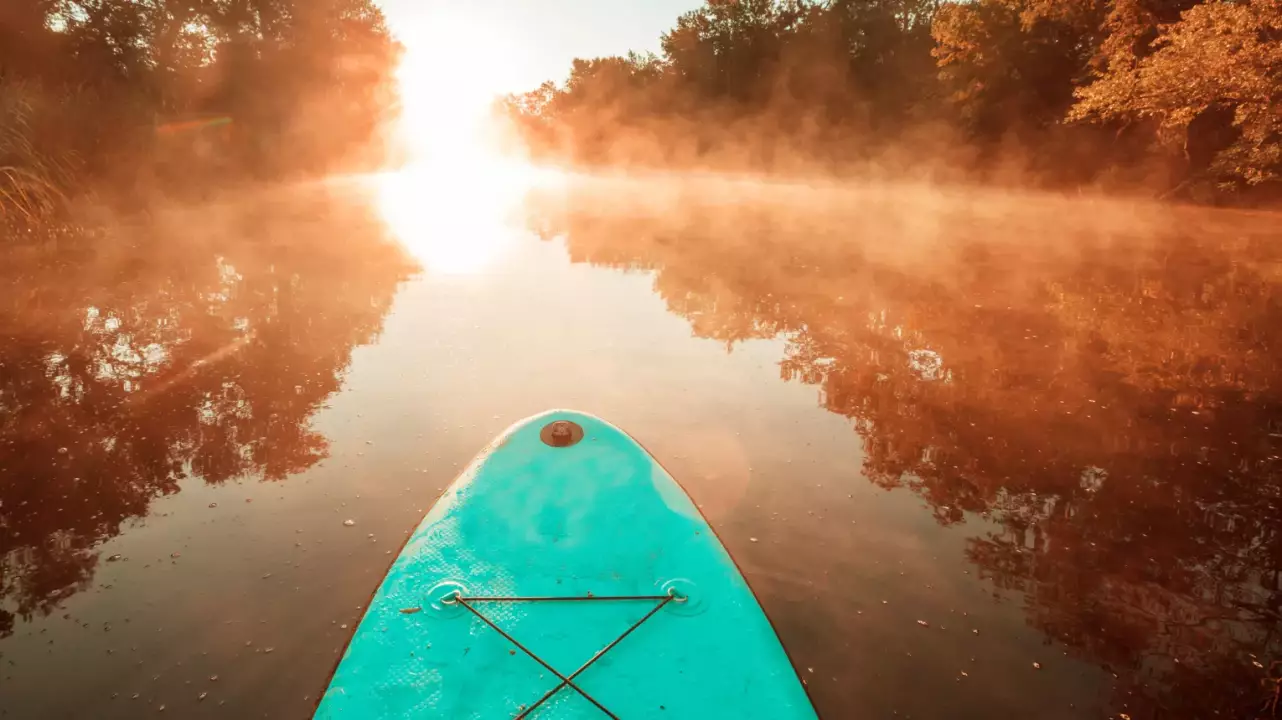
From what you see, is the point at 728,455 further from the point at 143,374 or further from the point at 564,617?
the point at 143,374

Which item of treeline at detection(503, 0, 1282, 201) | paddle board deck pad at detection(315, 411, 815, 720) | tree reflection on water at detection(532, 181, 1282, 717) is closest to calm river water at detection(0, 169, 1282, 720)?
tree reflection on water at detection(532, 181, 1282, 717)

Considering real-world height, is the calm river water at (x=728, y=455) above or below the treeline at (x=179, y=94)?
below

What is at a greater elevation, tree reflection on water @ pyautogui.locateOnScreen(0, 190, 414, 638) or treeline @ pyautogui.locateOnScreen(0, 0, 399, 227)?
treeline @ pyautogui.locateOnScreen(0, 0, 399, 227)

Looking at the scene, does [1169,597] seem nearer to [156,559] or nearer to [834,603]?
[834,603]

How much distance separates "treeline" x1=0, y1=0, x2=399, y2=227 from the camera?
1236 cm

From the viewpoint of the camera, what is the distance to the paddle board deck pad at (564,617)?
2490mm

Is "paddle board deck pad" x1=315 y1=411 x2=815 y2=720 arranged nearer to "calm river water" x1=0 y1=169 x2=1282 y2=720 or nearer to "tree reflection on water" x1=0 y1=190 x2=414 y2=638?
"calm river water" x1=0 y1=169 x2=1282 y2=720

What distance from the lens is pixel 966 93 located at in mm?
26828

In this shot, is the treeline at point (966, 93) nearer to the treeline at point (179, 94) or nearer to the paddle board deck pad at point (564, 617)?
the paddle board deck pad at point (564, 617)

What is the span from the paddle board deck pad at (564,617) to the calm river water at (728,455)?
1.92 ft

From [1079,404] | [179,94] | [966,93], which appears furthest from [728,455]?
[966,93]

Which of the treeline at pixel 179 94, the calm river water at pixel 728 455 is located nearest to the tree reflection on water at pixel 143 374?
the calm river water at pixel 728 455

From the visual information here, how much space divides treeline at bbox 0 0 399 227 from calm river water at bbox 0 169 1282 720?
245cm

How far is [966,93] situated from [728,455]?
1115 inches
